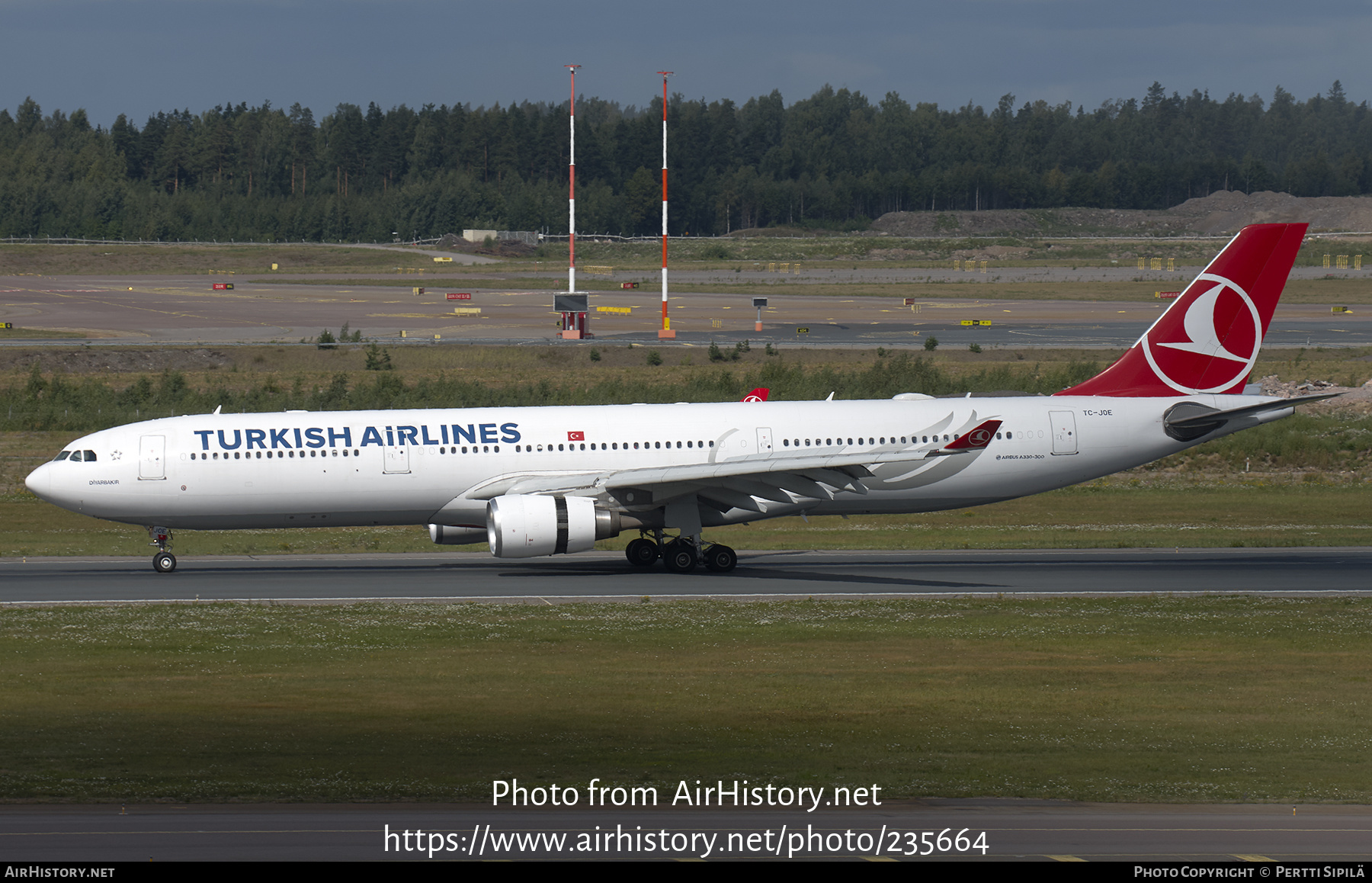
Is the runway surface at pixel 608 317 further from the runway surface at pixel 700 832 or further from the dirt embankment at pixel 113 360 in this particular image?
the runway surface at pixel 700 832

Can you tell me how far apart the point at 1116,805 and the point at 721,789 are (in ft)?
13.9

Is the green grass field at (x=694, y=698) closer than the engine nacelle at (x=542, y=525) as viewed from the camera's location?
Yes

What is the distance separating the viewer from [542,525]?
3131cm

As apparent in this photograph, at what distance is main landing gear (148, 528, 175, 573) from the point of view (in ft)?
113

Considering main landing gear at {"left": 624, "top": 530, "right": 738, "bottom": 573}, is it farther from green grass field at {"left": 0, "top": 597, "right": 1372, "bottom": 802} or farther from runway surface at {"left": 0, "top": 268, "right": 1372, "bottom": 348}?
runway surface at {"left": 0, "top": 268, "right": 1372, "bottom": 348}

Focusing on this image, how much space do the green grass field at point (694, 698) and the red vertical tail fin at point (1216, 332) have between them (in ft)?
30.2

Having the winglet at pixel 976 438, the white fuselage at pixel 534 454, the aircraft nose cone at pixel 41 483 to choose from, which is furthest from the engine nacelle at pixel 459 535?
the winglet at pixel 976 438

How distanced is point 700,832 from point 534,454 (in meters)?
21.3

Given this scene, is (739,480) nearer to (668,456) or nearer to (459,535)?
(668,456)

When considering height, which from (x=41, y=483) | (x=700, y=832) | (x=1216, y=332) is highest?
(x=1216, y=332)

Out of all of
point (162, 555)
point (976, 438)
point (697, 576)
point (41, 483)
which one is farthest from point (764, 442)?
point (41, 483)

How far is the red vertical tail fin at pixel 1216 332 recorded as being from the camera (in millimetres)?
37062

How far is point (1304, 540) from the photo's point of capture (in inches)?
1531

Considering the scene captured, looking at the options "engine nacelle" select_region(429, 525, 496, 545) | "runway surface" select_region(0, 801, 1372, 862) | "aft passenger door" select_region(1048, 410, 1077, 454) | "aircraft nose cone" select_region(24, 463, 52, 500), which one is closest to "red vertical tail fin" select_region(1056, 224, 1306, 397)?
"aft passenger door" select_region(1048, 410, 1077, 454)
